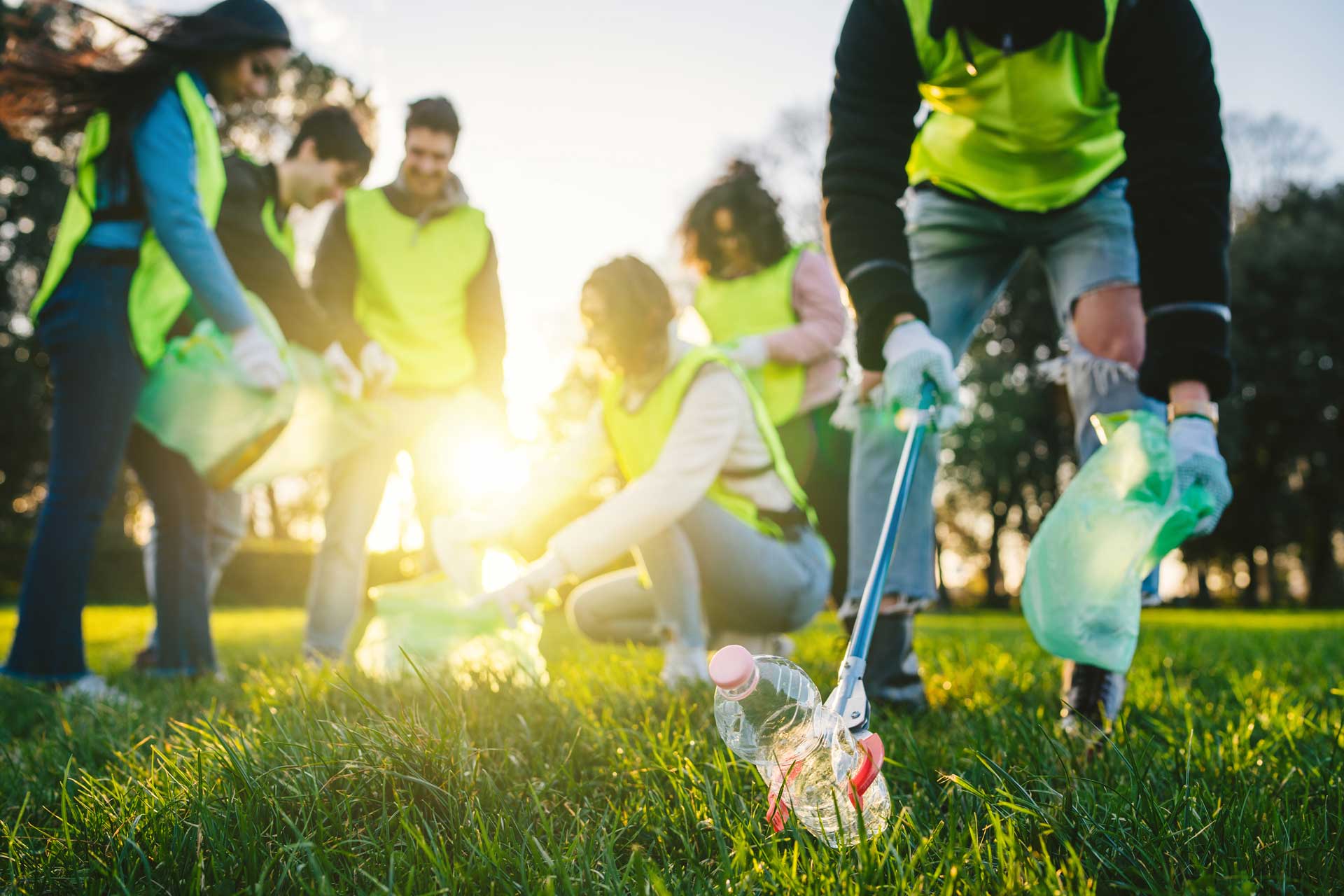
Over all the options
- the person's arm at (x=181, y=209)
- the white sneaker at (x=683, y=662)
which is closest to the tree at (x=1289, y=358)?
the white sneaker at (x=683, y=662)

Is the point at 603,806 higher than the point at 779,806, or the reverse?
the point at 779,806

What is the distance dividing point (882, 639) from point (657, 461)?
1.06m

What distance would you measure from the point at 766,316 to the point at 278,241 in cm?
212

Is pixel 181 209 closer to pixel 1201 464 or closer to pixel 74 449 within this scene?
pixel 74 449

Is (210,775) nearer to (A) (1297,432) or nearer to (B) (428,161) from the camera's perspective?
(B) (428,161)

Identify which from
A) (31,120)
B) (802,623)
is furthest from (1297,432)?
(31,120)

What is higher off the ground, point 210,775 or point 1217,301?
point 1217,301

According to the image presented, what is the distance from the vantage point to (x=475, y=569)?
3275 mm

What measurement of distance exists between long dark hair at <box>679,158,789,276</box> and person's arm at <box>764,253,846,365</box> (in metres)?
0.17

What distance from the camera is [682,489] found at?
3.11 meters

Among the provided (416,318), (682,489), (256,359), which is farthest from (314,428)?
(682,489)

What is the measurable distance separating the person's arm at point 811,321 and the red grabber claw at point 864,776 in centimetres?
296

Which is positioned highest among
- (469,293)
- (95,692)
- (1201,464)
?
(469,293)

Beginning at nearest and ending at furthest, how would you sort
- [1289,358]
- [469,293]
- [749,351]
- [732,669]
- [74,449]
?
[732,669] < [74,449] < [749,351] < [469,293] < [1289,358]
